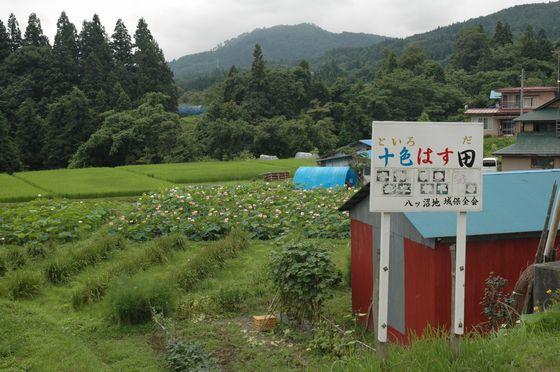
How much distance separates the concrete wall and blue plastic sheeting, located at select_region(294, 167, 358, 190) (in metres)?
9.41

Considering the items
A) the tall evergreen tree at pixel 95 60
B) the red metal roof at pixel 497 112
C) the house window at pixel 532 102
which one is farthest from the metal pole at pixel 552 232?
the tall evergreen tree at pixel 95 60

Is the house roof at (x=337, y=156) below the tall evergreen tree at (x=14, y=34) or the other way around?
below

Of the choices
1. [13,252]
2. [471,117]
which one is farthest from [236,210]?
[471,117]

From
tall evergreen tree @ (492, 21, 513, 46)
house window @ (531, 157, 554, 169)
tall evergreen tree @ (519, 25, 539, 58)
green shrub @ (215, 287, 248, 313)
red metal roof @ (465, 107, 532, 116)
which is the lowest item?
green shrub @ (215, 287, 248, 313)

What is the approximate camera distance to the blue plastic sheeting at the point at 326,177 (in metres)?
29.0

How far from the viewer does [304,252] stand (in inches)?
381

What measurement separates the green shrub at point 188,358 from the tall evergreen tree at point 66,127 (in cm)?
4585

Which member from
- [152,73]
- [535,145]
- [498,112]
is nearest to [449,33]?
[498,112]

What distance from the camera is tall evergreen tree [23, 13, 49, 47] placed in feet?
222

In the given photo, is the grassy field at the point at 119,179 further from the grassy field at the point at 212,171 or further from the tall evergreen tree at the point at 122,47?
the tall evergreen tree at the point at 122,47

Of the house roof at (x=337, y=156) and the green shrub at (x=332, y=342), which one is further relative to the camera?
the house roof at (x=337, y=156)

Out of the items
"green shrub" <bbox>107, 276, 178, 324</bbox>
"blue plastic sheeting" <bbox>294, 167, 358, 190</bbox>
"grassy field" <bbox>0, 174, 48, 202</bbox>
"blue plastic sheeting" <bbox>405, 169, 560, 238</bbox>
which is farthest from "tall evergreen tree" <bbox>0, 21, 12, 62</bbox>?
"blue plastic sheeting" <bbox>405, 169, 560, 238</bbox>

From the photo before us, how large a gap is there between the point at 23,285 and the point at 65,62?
2080 inches

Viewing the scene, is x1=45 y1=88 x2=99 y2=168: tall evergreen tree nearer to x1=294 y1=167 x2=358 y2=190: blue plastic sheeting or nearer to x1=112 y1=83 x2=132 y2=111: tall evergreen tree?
x1=112 y1=83 x2=132 y2=111: tall evergreen tree
